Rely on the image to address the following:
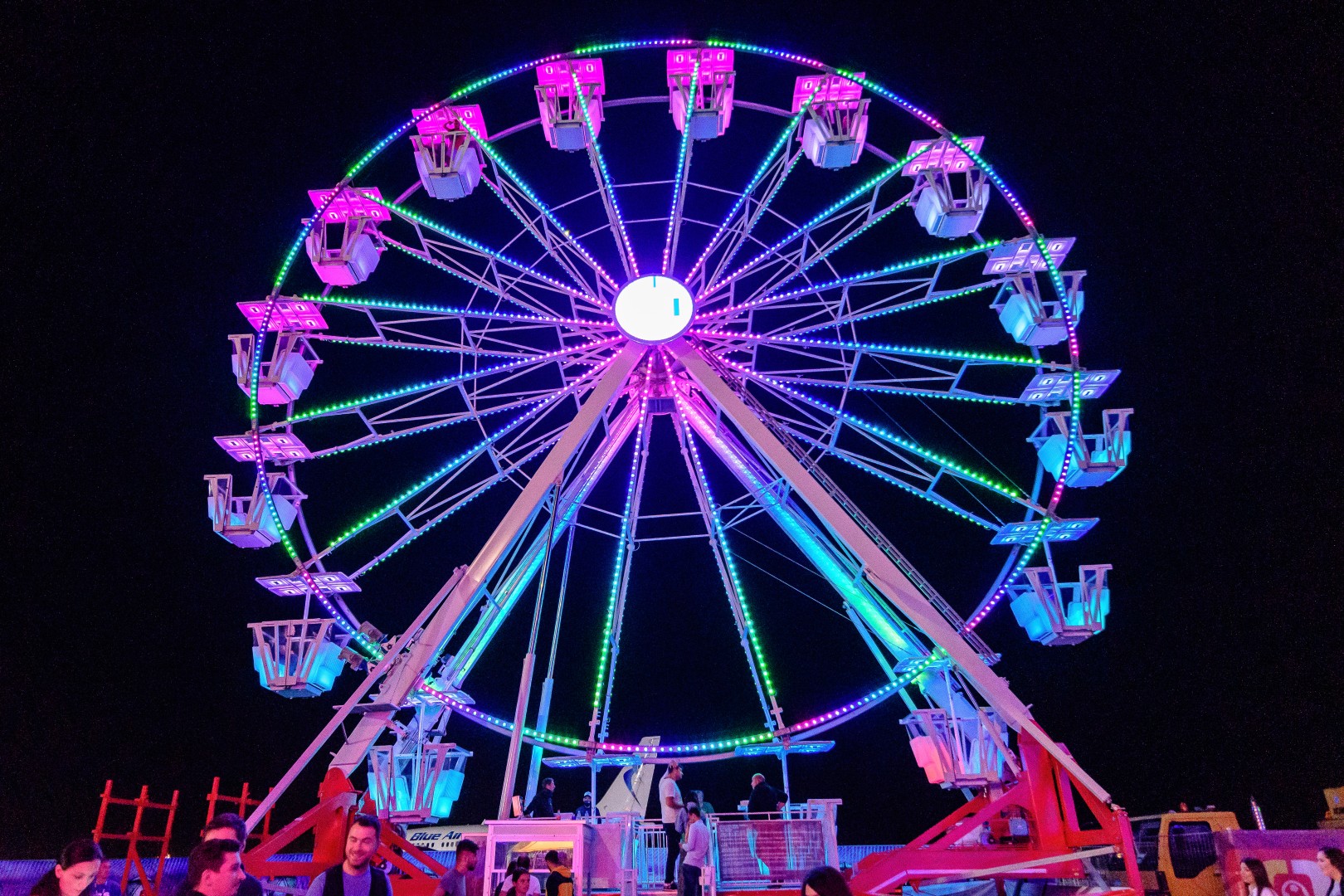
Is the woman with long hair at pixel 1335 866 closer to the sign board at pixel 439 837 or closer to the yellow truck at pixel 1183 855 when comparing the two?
the yellow truck at pixel 1183 855

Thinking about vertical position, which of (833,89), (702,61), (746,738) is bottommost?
(746,738)

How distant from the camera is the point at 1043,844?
9.78 meters

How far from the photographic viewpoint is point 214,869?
425 cm

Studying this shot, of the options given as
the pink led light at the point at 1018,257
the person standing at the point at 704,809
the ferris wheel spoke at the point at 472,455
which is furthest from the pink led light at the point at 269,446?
the pink led light at the point at 1018,257

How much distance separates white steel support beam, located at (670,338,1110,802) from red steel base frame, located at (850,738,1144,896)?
271 mm

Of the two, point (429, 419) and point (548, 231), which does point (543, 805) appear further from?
point (548, 231)

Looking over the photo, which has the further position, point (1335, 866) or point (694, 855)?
point (694, 855)

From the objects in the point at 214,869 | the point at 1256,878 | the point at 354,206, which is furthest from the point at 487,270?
the point at 1256,878

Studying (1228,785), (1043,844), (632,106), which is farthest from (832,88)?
(1228,785)

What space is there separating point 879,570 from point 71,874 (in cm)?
831

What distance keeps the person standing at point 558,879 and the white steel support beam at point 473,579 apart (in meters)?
2.49

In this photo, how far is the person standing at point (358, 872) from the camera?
4.93 meters

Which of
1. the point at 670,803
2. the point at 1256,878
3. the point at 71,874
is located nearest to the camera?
the point at 71,874

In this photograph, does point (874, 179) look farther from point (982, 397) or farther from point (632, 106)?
point (632, 106)
